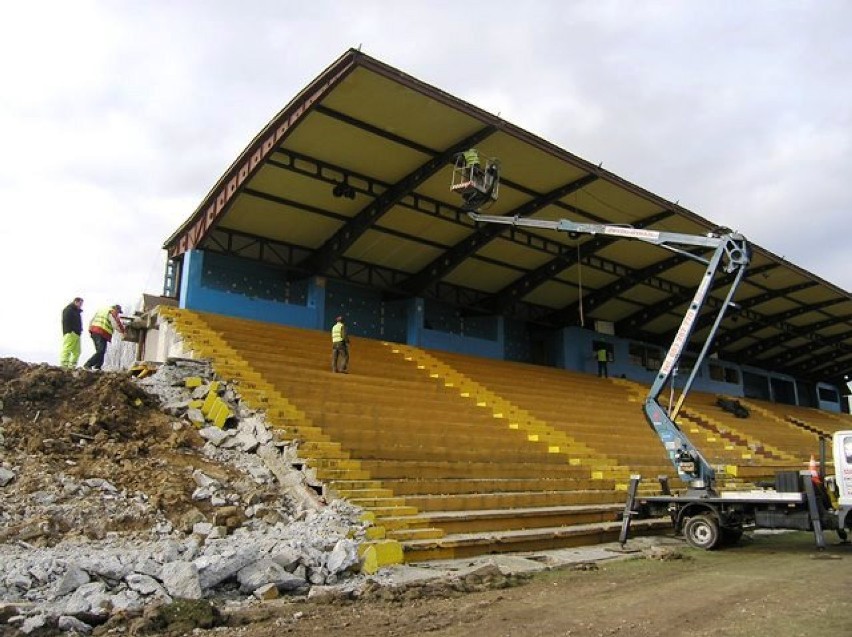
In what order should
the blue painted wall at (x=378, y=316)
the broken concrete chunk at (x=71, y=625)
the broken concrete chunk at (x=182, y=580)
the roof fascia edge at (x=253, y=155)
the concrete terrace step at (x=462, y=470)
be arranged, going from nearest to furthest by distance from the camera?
the broken concrete chunk at (x=71, y=625)
the broken concrete chunk at (x=182, y=580)
the concrete terrace step at (x=462, y=470)
the roof fascia edge at (x=253, y=155)
the blue painted wall at (x=378, y=316)

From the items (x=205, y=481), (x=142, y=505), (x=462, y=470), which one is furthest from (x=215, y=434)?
(x=462, y=470)

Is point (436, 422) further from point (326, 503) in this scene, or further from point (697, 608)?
point (697, 608)

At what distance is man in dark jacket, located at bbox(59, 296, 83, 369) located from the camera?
13.3 metres

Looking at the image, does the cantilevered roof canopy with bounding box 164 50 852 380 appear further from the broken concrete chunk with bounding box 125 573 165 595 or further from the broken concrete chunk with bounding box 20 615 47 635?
the broken concrete chunk with bounding box 20 615 47 635

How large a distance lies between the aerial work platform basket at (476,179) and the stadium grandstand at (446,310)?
0.70m

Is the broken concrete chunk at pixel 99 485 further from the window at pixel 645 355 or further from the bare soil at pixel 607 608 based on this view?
the window at pixel 645 355

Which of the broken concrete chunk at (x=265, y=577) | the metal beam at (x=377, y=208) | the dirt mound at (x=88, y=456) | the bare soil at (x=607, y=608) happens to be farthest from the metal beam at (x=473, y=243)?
the broken concrete chunk at (x=265, y=577)

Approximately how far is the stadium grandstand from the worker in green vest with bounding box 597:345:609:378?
569mm

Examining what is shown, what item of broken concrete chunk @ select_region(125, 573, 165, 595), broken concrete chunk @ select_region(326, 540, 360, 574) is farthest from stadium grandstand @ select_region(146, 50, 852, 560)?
broken concrete chunk @ select_region(125, 573, 165, 595)

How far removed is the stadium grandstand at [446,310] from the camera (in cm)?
1098

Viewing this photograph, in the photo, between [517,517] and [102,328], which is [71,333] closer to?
[102,328]

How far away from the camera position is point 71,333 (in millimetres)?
13398

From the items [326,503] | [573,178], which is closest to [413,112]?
[573,178]

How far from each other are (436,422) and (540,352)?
602 inches
